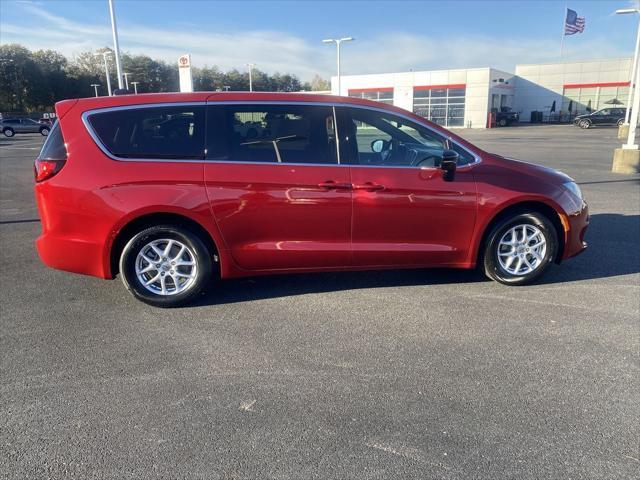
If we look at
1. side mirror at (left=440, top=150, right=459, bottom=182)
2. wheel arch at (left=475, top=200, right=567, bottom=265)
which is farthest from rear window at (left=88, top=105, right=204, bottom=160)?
wheel arch at (left=475, top=200, right=567, bottom=265)

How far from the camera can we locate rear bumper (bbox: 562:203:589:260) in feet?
15.6

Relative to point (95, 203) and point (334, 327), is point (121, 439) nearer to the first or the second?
point (334, 327)

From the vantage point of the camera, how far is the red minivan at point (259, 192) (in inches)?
163

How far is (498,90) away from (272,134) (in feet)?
169

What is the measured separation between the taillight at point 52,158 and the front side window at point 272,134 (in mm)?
1233

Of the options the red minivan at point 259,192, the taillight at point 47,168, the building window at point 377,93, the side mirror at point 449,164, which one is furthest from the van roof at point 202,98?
the building window at point 377,93

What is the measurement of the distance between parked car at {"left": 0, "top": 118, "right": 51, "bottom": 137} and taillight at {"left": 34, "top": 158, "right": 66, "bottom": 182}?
140ft

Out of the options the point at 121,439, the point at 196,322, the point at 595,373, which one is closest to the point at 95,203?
the point at 196,322

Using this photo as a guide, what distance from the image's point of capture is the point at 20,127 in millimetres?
42188

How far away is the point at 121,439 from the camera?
8.61ft

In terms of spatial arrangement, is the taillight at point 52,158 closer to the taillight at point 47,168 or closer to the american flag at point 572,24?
the taillight at point 47,168

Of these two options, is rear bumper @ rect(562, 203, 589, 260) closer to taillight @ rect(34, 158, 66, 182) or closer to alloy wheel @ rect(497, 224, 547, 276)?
alloy wheel @ rect(497, 224, 547, 276)

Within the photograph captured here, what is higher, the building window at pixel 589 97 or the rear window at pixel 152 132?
the building window at pixel 589 97

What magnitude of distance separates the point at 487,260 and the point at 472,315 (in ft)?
2.63
